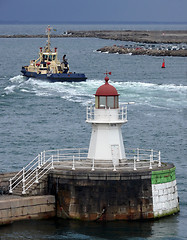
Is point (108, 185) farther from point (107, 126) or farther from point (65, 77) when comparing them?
point (65, 77)

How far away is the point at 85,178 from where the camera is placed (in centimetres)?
2403

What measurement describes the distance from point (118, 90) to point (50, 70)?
13.4 metres

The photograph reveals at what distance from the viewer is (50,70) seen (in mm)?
77312

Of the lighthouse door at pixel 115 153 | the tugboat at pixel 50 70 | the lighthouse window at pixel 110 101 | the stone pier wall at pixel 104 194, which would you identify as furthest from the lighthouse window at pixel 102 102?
the tugboat at pixel 50 70

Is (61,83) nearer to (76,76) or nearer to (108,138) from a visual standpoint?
(76,76)

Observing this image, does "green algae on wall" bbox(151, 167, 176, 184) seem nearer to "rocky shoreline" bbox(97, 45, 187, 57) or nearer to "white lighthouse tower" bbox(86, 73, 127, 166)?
"white lighthouse tower" bbox(86, 73, 127, 166)

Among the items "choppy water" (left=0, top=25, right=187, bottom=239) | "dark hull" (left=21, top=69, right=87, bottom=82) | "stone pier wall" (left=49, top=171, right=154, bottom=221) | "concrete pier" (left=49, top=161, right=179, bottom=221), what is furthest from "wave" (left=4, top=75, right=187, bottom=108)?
"stone pier wall" (left=49, top=171, right=154, bottom=221)

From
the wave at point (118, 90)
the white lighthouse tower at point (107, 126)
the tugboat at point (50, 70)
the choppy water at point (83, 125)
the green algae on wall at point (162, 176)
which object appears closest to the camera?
the choppy water at point (83, 125)

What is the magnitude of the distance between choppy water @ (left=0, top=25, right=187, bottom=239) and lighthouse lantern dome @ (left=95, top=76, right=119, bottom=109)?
4.13 m

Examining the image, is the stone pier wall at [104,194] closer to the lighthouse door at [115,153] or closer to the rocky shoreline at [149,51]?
the lighthouse door at [115,153]

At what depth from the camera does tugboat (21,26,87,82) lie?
241 feet

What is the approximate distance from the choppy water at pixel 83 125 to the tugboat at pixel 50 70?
841mm

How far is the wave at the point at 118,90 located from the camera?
6045 centimetres

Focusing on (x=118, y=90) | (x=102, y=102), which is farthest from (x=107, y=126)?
(x=118, y=90)
